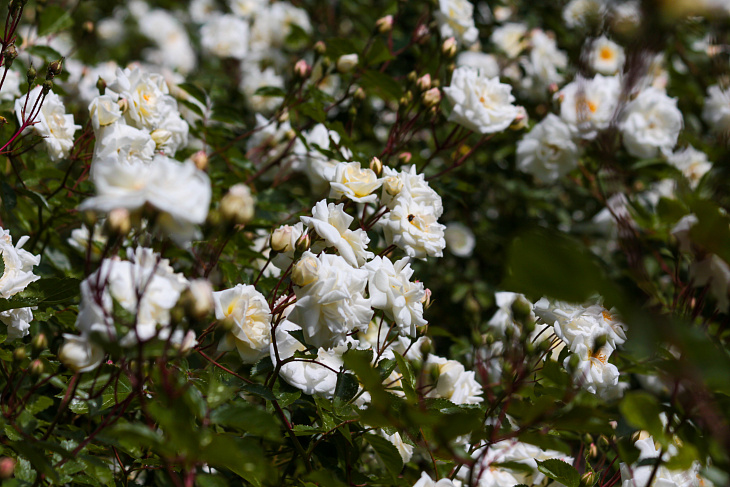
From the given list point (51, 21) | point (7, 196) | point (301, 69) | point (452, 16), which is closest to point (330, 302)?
point (7, 196)

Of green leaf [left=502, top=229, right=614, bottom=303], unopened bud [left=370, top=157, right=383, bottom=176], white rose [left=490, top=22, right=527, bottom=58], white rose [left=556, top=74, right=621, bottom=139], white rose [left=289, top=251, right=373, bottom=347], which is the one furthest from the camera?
white rose [left=490, top=22, right=527, bottom=58]

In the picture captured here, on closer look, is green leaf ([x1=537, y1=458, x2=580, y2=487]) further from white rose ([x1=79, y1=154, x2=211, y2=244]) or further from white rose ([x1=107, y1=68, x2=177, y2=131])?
white rose ([x1=107, y1=68, x2=177, y2=131])

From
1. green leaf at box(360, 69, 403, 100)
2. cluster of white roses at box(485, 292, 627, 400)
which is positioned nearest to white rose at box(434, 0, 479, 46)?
green leaf at box(360, 69, 403, 100)

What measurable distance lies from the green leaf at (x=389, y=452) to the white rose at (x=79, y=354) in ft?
1.61

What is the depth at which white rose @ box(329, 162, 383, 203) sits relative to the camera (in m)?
1.22

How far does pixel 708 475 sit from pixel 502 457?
1.64 feet

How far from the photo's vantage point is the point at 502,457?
53.7 inches

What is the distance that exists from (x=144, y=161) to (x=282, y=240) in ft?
1.49

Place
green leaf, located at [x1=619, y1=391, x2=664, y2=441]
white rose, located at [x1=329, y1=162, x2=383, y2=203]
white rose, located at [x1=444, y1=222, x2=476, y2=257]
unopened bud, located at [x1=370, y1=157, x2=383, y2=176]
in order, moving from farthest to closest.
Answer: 1. white rose, located at [x1=444, y1=222, x2=476, y2=257]
2. unopened bud, located at [x1=370, y1=157, x2=383, y2=176]
3. white rose, located at [x1=329, y1=162, x2=383, y2=203]
4. green leaf, located at [x1=619, y1=391, x2=664, y2=441]

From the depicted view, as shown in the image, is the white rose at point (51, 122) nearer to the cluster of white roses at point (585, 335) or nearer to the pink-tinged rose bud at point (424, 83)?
the pink-tinged rose bud at point (424, 83)

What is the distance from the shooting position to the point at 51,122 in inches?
55.1

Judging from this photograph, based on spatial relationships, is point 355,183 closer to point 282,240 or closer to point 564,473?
point 282,240

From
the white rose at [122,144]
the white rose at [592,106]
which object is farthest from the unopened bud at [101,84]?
the white rose at [592,106]

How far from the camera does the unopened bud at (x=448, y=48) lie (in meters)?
1.89
